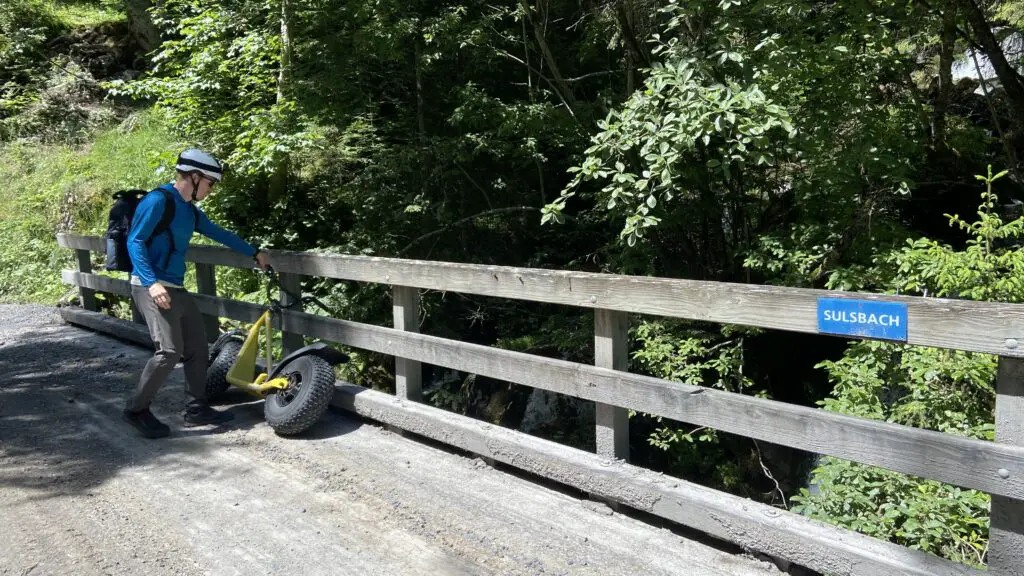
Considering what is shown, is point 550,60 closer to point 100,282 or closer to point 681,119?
point 681,119

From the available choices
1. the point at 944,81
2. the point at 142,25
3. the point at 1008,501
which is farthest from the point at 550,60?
the point at 142,25

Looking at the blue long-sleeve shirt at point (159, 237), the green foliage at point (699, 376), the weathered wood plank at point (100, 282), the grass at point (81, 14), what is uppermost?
the grass at point (81, 14)

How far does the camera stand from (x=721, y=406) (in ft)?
12.4

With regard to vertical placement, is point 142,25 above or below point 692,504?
above

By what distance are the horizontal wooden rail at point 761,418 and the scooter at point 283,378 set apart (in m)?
0.44

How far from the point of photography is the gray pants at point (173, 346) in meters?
5.70

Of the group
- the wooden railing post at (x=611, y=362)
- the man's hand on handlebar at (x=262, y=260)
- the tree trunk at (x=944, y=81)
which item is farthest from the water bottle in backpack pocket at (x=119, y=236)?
the tree trunk at (x=944, y=81)

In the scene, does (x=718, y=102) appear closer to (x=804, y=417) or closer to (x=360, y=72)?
(x=804, y=417)

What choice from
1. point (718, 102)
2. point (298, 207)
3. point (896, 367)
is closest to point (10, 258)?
point (298, 207)

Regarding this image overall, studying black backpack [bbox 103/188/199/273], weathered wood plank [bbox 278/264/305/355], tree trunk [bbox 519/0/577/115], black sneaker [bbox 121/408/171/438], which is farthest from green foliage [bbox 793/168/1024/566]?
tree trunk [bbox 519/0/577/115]

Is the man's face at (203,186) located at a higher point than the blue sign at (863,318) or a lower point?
higher

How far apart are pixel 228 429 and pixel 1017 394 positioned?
16.3 ft

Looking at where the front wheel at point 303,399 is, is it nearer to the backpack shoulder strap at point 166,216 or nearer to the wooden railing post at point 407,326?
the wooden railing post at point 407,326

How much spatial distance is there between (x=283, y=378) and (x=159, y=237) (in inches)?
52.1
